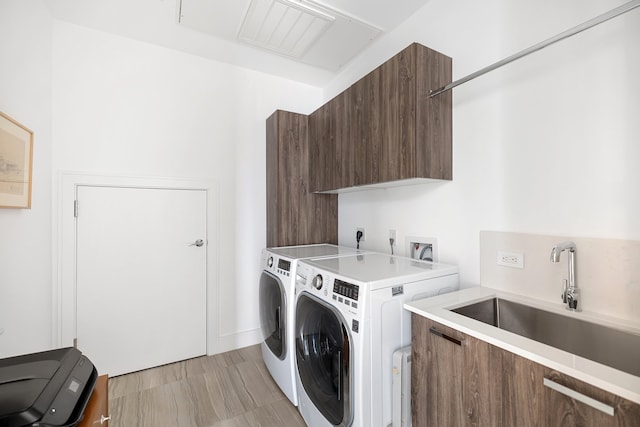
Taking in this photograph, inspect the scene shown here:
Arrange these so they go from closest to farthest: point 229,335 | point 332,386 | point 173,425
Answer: point 332,386
point 173,425
point 229,335

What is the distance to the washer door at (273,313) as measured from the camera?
181cm

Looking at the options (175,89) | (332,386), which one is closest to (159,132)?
Result: (175,89)

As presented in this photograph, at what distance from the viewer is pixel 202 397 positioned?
188cm

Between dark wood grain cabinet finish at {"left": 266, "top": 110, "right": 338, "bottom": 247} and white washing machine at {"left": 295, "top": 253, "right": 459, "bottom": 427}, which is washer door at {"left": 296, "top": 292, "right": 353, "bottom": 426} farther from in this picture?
dark wood grain cabinet finish at {"left": 266, "top": 110, "right": 338, "bottom": 247}

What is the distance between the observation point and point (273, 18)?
191 centimetres

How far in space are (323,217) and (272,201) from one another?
0.54 metres

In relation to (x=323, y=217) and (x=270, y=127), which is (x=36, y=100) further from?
(x=323, y=217)

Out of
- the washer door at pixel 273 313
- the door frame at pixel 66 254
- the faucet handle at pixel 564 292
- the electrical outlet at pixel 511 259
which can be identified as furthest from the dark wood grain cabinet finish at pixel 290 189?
the faucet handle at pixel 564 292

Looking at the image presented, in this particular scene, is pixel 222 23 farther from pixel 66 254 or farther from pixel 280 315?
pixel 280 315

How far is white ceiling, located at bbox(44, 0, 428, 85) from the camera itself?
1805 millimetres

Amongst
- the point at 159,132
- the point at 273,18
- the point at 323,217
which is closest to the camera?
the point at 273,18

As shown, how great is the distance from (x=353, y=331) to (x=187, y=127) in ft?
7.22

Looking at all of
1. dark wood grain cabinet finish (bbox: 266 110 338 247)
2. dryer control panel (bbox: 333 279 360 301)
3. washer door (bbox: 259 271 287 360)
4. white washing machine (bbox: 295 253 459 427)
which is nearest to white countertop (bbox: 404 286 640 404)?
white washing machine (bbox: 295 253 459 427)

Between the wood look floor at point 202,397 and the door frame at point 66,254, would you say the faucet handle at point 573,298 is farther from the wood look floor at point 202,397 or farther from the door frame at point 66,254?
the door frame at point 66,254
